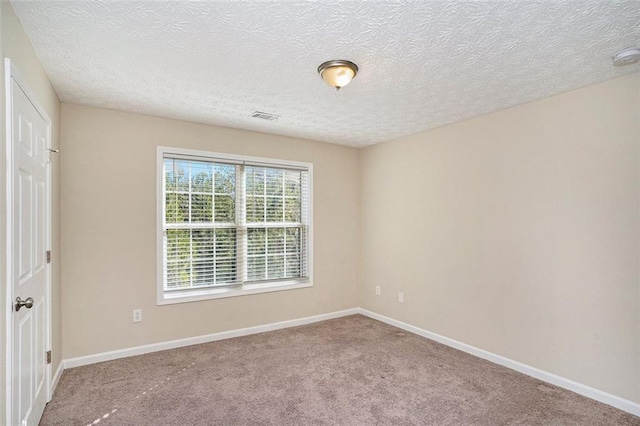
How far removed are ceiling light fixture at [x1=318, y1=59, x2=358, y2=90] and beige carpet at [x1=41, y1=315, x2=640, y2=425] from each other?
2383 mm

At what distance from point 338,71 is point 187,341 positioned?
3172 mm

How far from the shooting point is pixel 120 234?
136 inches

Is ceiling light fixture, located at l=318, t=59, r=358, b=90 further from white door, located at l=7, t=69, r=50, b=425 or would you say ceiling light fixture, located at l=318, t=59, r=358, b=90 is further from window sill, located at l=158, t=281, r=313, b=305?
window sill, located at l=158, t=281, r=313, b=305

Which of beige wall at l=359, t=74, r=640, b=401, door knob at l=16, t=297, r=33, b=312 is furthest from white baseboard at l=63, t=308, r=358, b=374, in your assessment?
door knob at l=16, t=297, r=33, b=312

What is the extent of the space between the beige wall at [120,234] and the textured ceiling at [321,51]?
34 centimetres

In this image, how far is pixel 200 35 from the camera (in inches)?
80.0

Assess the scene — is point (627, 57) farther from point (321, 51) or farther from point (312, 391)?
point (312, 391)

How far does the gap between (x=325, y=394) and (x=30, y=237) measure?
2334 millimetres

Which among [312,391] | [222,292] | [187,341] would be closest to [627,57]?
[312,391]

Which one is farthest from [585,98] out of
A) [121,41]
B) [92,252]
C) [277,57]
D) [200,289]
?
[92,252]

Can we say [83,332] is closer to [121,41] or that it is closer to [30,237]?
[30,237]

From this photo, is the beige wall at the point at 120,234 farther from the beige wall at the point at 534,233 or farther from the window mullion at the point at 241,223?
the beige wall at the point at 534,233

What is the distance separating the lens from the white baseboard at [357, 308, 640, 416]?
8.37 ft

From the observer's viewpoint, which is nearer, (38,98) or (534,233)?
(38,98)
